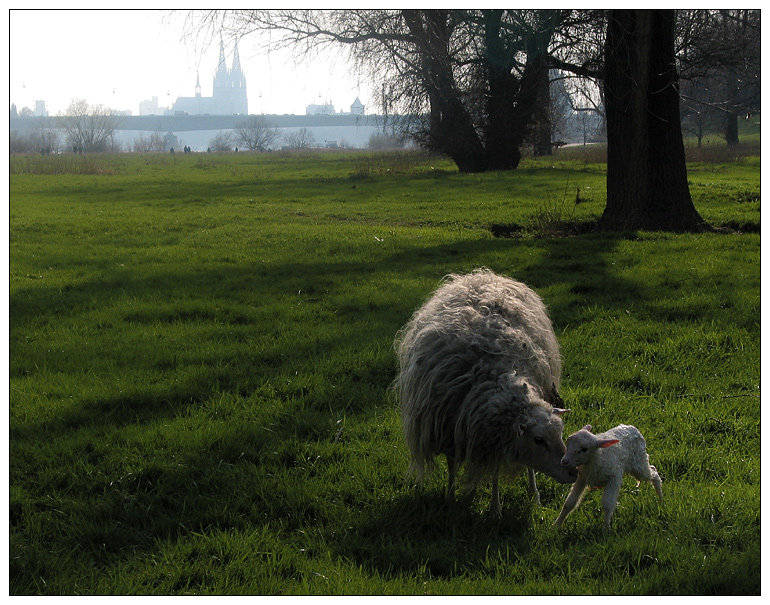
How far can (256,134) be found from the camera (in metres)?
78.4

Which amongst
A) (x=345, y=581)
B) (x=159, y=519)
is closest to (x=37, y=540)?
(x=159, y=519)

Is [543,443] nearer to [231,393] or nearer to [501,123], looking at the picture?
[231,393]

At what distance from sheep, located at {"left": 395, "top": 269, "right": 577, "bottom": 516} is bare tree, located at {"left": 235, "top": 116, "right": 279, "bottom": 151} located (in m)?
72.3

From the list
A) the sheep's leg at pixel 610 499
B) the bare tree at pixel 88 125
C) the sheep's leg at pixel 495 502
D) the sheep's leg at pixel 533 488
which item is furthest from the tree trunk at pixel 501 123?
the bare tree at pixel 88 125

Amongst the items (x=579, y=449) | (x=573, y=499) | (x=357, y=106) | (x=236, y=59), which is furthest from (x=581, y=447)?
(x=357, y=106)

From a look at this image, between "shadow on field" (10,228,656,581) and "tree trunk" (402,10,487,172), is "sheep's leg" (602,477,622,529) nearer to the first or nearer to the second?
"shadow on field" (10,228,656,581)

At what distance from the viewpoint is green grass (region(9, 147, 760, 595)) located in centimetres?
317

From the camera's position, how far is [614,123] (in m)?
11.7

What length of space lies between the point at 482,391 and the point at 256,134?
7948 cm

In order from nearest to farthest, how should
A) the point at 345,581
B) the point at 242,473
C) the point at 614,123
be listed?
the point at 345,581
the point at 242,473
the point at 614,123

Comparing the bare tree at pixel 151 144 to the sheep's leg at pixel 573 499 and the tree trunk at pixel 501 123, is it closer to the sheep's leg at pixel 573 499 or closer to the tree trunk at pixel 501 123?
the tree trunk at pixel 501 123

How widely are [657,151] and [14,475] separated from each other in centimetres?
1150

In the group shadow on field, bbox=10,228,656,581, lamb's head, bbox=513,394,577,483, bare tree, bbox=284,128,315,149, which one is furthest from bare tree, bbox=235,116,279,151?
lamb's head, bbox=513,394,577,483

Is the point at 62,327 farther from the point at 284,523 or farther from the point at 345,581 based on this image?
the point at 345,581
